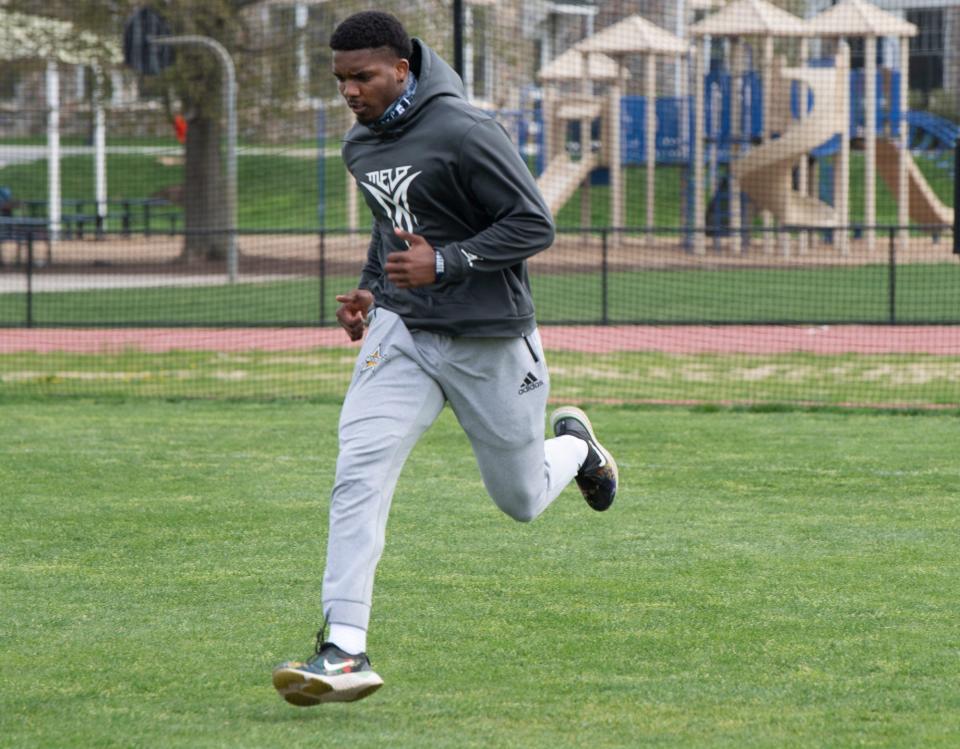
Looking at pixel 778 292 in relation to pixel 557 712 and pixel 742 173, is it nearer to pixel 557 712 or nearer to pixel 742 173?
pixel 742 173

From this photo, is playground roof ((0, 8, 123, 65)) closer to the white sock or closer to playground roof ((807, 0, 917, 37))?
playground roof ((807, 0, 917, 37))

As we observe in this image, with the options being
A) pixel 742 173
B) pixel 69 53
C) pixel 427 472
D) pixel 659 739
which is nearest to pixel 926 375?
pixel 427 472

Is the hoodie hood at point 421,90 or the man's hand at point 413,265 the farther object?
the hoodie hood at point 421,90

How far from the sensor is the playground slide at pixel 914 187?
3146 cm

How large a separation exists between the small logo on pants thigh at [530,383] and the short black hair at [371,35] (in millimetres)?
1053

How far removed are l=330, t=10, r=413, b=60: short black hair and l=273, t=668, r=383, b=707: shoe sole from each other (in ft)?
6.06

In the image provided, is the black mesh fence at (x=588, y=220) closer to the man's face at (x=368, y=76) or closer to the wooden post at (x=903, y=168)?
the wooden post at (x=903, y=168)

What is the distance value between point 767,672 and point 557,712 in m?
0.79

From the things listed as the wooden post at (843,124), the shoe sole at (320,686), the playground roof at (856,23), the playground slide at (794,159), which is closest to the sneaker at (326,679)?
the shoe sole at (320,686)

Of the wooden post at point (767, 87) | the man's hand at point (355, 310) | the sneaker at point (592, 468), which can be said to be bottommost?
the sneaker at point (592, 468)

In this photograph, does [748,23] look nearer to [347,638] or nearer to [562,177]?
[562,177]

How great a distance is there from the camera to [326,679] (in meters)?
4.66

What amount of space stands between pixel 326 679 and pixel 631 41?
27.9m

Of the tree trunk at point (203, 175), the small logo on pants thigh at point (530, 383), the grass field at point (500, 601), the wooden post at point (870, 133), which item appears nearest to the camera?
the grass field at point (500, 601)
